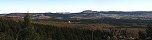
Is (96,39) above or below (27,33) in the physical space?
below

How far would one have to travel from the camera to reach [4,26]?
7554 inches

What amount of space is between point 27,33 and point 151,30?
28.7 m

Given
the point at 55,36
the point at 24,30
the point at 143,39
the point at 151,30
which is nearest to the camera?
the point at 151,30

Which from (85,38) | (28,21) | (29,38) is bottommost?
(85,38)

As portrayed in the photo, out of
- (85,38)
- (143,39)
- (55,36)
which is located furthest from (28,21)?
(85,38)

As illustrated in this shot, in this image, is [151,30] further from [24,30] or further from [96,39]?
[96,39]

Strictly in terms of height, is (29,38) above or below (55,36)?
above

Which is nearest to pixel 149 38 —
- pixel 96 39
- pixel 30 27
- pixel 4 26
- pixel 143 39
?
pixel 143 39

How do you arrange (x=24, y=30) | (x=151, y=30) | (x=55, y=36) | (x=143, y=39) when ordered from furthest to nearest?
(x=55, y=36), (x=24, y=30), (x=143, y=39), (x=151, y=30)

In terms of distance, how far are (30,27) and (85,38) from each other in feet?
415

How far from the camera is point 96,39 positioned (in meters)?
183

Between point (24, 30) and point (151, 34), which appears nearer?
point (151, 34)

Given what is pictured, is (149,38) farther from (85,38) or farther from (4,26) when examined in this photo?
(4,26)

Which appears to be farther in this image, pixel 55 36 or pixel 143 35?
pixel 55 36
